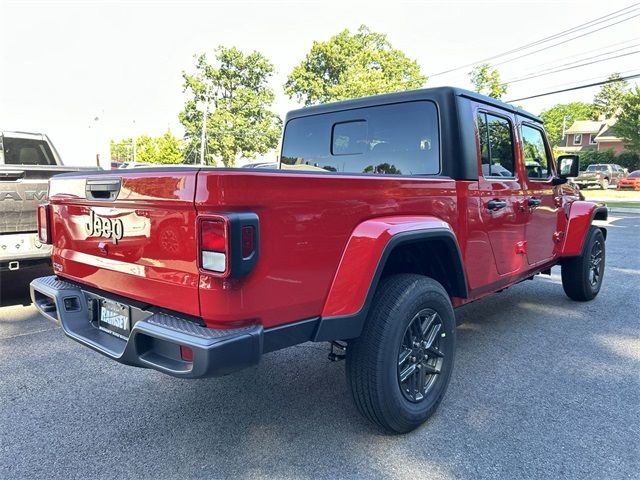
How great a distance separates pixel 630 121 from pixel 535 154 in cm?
3562

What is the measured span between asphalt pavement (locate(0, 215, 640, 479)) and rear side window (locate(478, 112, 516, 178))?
1.47m

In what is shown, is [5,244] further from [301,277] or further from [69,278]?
[301,277]

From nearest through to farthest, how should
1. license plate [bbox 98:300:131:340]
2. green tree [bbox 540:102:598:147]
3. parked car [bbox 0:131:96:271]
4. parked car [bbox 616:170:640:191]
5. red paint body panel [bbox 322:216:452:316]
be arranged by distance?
red paint body panel [bbox 322:216:452:316]
license plate [bbox 98:300:131:340]
parked car [bbox 0:131:96:271]
parked car [bbox 616:170:640:191]
green tree [bbox 540:102:598:147]

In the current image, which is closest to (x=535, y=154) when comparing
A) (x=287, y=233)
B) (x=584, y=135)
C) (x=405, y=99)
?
(x=405, y=99)

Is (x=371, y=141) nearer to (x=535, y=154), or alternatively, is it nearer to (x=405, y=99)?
(x=405, y=99)

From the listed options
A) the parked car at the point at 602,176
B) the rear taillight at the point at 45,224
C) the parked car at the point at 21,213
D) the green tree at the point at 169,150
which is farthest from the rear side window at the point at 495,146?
the green tree at the point at 169,150

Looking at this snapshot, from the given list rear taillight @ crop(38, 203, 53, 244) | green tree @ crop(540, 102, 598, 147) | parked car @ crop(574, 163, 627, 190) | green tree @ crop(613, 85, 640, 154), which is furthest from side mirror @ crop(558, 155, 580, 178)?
green tree @ crop(540, 102, 598, 147)

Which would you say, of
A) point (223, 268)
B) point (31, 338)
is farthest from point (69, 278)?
point (31, 338)

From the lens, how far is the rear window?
3.27 metres

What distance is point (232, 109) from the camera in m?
45.1

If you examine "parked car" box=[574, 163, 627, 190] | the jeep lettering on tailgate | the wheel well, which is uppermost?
"parked car" box=[574, 163, 627, 190]

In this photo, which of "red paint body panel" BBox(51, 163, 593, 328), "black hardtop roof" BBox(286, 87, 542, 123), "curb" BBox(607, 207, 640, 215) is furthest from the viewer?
"curb" BBox(607, 207, 640, 215)

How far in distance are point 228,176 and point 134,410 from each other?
1.84m

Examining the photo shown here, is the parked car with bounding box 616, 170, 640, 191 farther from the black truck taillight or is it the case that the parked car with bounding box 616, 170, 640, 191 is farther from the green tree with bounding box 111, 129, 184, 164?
the green tree with bounding box 111, 129, 184, 164
